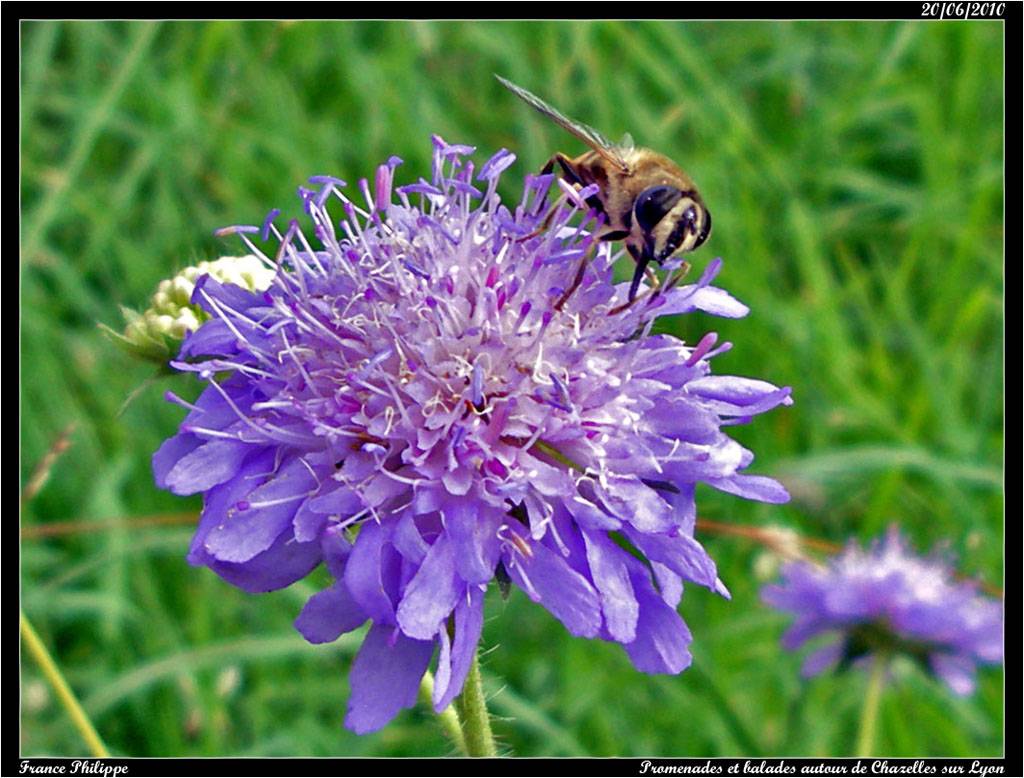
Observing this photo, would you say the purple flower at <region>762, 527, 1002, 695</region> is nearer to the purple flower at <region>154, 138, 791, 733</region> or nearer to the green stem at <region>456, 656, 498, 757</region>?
the purple flower at <region>154, 138, 791, 733</region>

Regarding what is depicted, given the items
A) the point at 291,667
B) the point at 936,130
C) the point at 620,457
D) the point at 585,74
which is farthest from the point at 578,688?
the point at 936,130

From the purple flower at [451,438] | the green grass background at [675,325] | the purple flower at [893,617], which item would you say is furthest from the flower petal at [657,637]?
the purple flower at [893,617]

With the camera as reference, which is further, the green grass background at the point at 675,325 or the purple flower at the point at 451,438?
the green grass background at the point at 675,325

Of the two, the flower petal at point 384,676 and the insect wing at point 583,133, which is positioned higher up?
the insect wing at point 583,133

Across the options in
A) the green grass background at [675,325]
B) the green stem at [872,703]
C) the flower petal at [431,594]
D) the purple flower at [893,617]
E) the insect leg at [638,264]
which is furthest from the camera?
the green grass background at [675,325]

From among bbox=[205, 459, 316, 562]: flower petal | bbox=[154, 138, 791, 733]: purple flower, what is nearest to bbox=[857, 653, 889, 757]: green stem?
bbox=[154, 138, 791, 733]: purple flower

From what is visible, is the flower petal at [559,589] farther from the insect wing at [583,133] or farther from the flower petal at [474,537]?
the insect wing at [583,133]

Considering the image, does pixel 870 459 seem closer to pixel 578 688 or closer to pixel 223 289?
pixel 578 688
